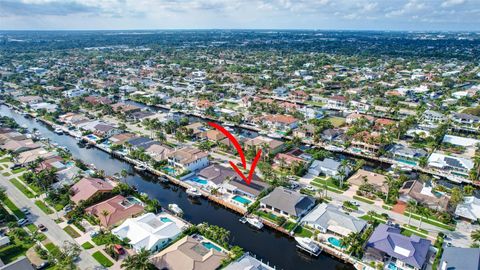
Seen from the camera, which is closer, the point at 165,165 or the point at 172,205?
the point at 172,205

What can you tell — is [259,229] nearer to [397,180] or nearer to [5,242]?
[397,180]

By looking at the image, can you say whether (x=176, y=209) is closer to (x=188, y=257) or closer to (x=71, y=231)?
(x=188, y=257)

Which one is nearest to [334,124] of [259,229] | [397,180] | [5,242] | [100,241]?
[397,180]

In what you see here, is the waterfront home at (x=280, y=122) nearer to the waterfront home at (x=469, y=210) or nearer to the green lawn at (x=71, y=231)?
the waterfront home at (x=469, y=210)

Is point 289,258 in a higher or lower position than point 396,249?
lower

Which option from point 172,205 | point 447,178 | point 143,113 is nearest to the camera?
point 172,205

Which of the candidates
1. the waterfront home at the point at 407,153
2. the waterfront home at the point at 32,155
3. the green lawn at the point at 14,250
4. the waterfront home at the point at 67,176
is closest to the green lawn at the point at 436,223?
the waterfront home at the point at 407,153

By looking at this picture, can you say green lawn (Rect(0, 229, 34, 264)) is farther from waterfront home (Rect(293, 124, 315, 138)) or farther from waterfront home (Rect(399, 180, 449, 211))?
waterfront home (Rect(293, 124, 315, 138))
